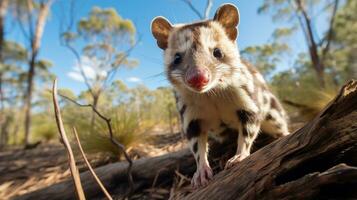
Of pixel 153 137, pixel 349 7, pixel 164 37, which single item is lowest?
pixel 153 137

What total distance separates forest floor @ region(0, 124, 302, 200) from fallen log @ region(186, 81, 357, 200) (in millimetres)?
1594

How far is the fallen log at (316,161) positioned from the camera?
1.75 metres

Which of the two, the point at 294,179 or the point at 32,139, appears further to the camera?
the point at 32,139

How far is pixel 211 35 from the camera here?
322cm

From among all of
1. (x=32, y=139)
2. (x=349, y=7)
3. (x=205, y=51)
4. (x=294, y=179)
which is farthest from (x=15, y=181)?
(x=349, y=7)

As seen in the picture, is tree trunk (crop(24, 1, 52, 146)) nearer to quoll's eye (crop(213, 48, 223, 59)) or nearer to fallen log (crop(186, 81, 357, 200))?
quoll's eye (crop(213, 48, 223, 59))

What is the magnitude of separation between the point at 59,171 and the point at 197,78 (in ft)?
12.7

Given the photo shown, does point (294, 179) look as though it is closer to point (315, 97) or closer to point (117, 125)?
point (117, 125)

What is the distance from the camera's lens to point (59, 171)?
220 inches

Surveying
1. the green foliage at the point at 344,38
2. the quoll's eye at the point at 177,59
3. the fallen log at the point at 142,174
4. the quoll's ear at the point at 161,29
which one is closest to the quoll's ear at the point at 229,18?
the quoll's ear at the point at 161,29

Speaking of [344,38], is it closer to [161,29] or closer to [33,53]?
[33,53]

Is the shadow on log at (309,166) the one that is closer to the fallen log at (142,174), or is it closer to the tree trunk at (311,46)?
the fallen log at (142,174)

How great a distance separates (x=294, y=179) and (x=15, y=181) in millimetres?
4823

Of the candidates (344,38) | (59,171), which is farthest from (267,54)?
(59,171)
